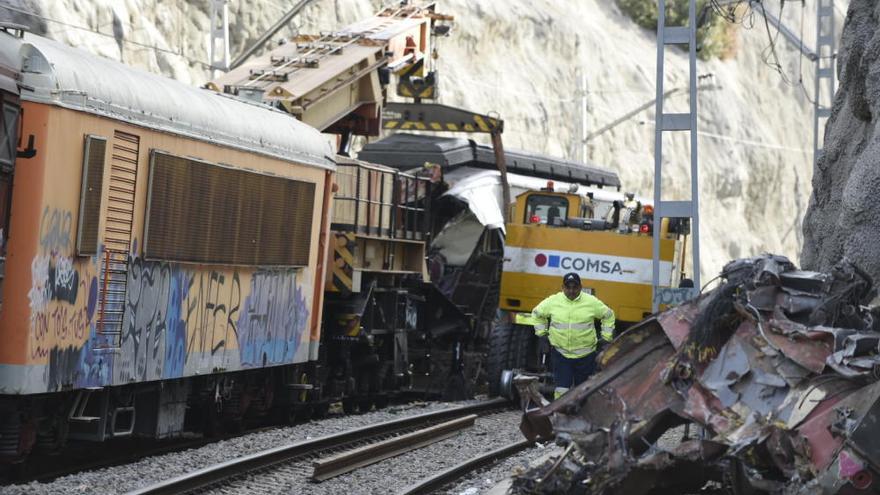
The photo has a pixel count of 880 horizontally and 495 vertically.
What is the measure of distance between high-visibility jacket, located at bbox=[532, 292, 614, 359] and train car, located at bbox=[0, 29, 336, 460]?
306cm

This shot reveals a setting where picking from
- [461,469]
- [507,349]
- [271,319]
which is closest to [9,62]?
[461,469]

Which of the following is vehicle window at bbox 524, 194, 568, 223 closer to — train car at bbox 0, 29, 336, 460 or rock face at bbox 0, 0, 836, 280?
train car at bbox 0, 29, 336, 460

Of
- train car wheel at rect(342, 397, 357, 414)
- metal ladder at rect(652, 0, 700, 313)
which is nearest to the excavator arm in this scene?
train car wheel at rect(342, 397, 357, 414)

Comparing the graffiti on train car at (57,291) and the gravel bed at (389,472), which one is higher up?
the graffiti on train car at (57,291)

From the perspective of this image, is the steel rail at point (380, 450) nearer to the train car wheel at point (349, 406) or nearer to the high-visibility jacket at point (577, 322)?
the high-visibility jacket at point (577, 322)

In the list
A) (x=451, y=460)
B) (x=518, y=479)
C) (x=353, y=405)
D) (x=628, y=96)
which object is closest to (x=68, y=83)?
(x=518, y=479)

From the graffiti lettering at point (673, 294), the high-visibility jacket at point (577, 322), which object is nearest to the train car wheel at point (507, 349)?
the high-visibility jacket at point (577, 322)

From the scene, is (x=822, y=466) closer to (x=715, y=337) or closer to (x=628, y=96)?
(x=715, y=337)

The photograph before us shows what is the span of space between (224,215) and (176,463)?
267cm

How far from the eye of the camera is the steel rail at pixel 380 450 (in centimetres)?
1266

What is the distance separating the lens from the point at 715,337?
32.0 ft

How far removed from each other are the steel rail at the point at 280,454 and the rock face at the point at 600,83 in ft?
59.1

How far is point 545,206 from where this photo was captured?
22594mm

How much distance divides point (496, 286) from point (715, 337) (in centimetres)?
1384
